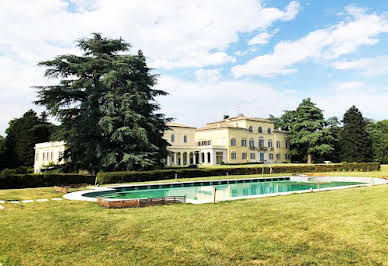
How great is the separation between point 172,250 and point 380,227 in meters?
4.72

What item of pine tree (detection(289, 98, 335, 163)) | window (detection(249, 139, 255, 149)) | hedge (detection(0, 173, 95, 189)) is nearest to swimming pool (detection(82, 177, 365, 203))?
hedge (detection(0, 173, 95, 189))

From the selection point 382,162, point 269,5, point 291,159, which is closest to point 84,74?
point 269,5

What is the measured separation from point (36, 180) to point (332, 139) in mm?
49365

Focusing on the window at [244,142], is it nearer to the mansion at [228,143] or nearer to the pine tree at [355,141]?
the mansion at [228,143]

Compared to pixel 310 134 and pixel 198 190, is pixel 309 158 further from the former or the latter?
pixel 198 190

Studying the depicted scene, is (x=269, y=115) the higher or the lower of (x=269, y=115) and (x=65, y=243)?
the higher

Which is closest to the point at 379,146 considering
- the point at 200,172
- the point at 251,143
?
the point at 251,143

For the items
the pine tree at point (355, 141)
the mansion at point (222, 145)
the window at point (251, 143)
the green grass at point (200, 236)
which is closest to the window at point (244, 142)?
the mansion at point (222, 145)

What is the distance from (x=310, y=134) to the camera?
54125mm

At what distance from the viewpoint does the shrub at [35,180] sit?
62.1 feet

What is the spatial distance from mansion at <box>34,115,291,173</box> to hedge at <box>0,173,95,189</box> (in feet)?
84.2

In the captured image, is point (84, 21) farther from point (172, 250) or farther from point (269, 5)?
point (172, 250)

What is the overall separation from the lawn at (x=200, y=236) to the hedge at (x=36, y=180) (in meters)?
11.2

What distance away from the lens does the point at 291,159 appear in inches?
2484
